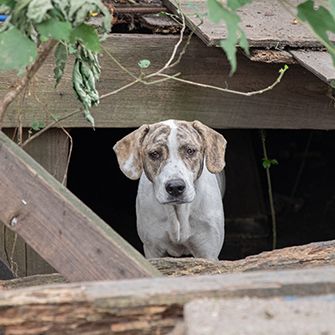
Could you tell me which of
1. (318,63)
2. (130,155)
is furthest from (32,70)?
(130,155)

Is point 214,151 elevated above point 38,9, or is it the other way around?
point 38,9

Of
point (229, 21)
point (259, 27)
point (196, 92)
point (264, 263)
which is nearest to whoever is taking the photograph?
point (229, 21)

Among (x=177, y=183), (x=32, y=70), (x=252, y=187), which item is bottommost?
(x=252, y=187)

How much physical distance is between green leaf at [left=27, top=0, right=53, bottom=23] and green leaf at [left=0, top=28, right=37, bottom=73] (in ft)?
0.19

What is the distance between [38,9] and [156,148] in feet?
10.8

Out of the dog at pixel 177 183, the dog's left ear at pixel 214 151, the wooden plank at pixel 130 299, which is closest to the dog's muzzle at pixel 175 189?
the dog at pixel 177 183

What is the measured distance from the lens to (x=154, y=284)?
2.23 metres

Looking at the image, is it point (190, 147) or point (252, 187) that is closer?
point (190, 147)

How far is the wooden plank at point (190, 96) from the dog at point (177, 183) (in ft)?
0.40

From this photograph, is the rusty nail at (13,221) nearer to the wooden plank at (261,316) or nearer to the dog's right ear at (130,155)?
the wooden plank at (261,316)

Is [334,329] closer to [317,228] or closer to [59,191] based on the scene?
[59,191]

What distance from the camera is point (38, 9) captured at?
243cm

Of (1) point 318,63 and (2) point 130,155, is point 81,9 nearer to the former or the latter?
(1) point 318,63

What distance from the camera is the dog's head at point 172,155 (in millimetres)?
5566
